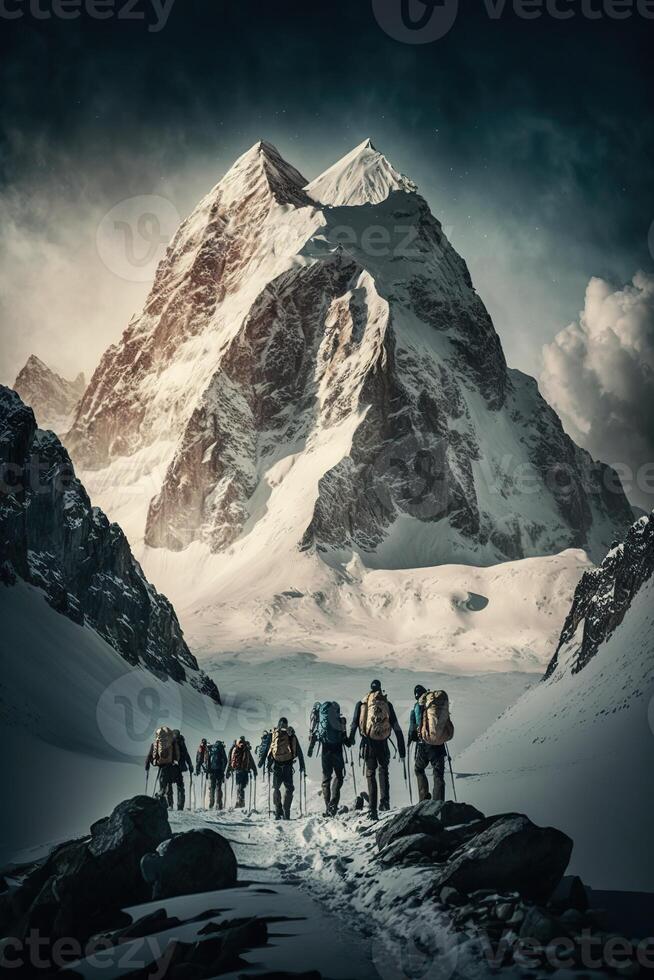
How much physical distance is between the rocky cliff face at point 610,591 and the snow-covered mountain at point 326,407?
266ft

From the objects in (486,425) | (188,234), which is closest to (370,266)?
(486,425)

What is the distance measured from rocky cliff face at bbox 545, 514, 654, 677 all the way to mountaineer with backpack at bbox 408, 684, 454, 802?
25.4ft

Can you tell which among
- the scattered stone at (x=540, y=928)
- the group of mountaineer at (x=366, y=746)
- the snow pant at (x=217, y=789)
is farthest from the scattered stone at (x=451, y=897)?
the snow pant at (x=217, y=789)

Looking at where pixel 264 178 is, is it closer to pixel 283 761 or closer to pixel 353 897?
pixel 283 761

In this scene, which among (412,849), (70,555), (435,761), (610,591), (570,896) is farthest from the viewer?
(70,555)

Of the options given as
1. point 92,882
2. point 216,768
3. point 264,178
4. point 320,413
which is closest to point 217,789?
point 216,768

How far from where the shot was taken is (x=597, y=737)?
12242mm

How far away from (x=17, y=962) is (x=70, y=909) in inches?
32.4

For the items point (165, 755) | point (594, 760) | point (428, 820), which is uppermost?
point (165, 755)

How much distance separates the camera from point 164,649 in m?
48.8

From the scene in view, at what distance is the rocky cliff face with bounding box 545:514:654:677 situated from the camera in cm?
1758

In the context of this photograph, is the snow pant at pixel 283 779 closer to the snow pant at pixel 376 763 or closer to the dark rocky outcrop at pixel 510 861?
the snow pant at pixel 376 763

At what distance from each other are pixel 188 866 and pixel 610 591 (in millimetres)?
13917

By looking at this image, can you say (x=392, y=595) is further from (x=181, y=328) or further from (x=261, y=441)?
(x=181, y=328)
